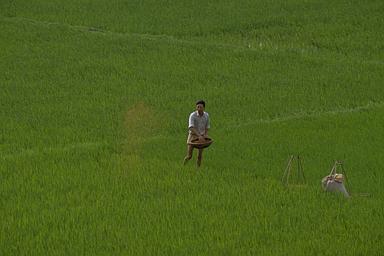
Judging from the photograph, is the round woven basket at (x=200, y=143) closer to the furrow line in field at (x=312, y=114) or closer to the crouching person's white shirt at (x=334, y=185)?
the crouching person's white shirt at (x=334, y=185)

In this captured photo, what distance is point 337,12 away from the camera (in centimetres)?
2734

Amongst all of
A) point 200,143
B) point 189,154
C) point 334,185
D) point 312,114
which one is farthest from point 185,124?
point 334,185

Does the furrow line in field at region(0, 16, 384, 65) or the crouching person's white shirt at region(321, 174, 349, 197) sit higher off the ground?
the furrow line in field at region(0, 16, 384, 65)

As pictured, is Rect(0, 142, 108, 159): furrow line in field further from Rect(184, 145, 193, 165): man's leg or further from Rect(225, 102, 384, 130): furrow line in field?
Rect(225, 102, 384, 130): furrow line in field

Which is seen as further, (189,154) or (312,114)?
(312,114)

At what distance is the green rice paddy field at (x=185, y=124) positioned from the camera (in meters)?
8.99

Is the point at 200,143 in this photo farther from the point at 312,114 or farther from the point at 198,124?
the point at 312,114

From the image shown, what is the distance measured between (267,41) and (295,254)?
53.0ft

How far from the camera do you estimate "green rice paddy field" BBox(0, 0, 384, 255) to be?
899 cm

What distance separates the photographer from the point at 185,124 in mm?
15109

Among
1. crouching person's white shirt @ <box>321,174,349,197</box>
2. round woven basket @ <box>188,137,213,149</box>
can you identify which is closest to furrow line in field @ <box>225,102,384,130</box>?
round woven basket @ <box>188,137,213,149</box>

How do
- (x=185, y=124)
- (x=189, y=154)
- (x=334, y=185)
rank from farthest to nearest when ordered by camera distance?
(x=185, y=124), (x=189, y=154), (x=334, y=185)

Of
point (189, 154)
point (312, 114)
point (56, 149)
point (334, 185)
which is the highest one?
point (312, 114)

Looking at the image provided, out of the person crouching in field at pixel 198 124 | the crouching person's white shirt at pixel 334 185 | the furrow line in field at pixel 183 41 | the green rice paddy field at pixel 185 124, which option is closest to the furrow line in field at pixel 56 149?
the green rice paddy field at pixel 185 124
